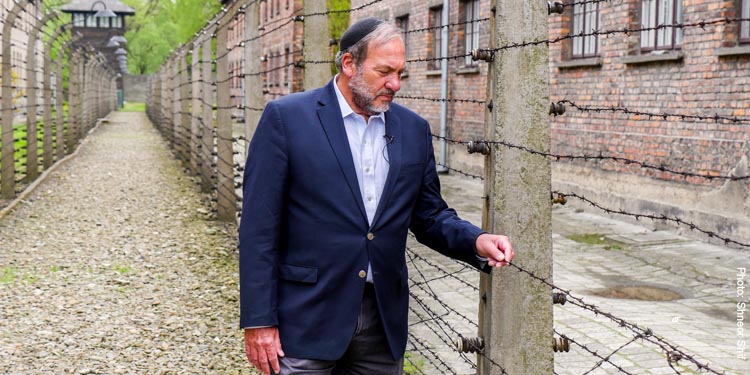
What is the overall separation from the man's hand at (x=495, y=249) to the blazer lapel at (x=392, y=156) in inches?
12.9

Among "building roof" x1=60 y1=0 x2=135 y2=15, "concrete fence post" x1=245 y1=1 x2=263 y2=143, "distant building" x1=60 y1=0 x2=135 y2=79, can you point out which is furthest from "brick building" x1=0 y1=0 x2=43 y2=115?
"building roof" x1=60 y1=0 x2=135 y2=15

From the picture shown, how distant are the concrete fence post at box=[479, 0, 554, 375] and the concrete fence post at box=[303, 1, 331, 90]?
125 inches

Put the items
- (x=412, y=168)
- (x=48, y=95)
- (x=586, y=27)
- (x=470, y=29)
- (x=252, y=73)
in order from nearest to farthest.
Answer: (x=412, y=168)
(x=252, y=73)
(x=586, y=27)
(x=48, y=95)
(x=470, y=29)

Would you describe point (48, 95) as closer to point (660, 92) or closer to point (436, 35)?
point (436, 35)

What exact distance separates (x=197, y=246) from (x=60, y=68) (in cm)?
1068

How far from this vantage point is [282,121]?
3.21 m

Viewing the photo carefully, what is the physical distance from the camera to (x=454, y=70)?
18.9m

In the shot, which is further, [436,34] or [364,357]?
[436,34]

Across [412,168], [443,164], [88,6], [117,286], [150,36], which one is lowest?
[117,286]

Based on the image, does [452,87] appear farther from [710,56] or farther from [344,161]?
[344,161]

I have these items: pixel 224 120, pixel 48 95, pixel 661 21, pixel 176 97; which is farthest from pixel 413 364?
pixel 176 97

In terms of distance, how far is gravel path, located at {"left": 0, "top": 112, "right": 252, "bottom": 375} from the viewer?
20.4 ft

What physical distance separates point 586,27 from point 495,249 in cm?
1185

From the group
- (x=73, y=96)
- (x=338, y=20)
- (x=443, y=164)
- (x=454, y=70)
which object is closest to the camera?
(x=338, y=20)
